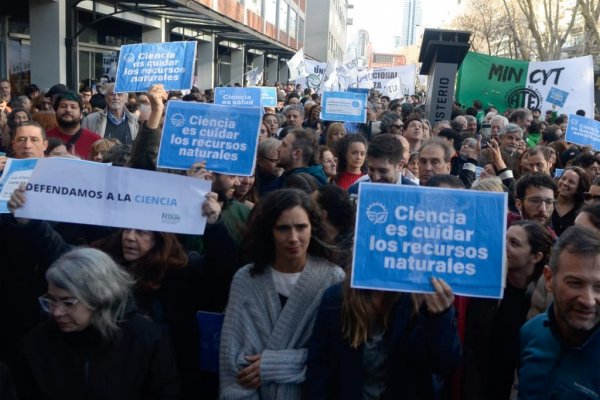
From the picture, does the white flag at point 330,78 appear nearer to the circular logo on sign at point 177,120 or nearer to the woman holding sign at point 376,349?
the circular logo on sign at point 177,120

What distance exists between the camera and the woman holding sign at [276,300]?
10.2ft

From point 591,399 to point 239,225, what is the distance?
2.34m

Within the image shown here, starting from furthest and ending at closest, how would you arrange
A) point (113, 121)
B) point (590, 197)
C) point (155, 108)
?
point (113, 121) < point (155, 108) < point (590, 197)

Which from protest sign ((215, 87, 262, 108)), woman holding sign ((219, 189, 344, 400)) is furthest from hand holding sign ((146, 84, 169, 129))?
protest sign ((215, 87, 262, 108))

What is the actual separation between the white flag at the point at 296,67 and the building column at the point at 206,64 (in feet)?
24.2

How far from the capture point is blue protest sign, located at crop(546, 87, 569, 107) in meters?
15.5

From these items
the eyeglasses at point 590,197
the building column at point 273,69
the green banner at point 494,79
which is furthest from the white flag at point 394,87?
the building column at point 273,69

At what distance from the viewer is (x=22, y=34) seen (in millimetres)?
16906

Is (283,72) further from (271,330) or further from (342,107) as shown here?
(271,330)

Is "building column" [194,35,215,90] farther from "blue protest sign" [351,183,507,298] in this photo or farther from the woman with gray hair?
"blue protest sign" [351,183,507,298]

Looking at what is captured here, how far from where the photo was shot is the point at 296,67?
66.0ft

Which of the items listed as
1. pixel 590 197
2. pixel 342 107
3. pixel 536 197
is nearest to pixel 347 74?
pixel 342 107

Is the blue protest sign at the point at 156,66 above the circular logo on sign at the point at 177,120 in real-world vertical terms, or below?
above

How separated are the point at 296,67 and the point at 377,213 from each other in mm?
17778
